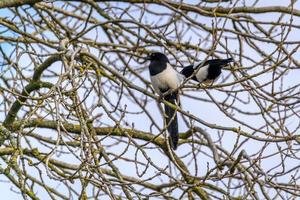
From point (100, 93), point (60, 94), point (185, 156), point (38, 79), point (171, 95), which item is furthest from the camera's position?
point (171, 95)

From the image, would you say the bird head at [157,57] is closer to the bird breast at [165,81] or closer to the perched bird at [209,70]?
the bird breast at [165,81]

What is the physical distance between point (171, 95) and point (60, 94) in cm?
218

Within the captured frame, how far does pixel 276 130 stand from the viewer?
466 cm

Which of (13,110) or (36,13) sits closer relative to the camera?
(13,110)

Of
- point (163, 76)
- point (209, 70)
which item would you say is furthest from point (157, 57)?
point (209, 70)

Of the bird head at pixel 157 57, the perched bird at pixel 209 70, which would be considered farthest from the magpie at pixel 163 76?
the perched bird at pixel 209 70

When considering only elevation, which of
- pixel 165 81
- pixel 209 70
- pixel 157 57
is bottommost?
pixel 165 81

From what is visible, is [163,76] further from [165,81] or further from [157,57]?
[157,57]

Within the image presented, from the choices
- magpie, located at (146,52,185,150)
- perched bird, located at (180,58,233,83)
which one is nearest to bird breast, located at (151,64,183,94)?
magpie, located at (146,52,185,150)

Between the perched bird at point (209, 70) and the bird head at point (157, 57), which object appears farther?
the bird head at point (157, 57)

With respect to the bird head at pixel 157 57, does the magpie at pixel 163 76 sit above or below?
below

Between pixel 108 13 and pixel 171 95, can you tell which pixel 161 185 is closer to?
pixel 171 95

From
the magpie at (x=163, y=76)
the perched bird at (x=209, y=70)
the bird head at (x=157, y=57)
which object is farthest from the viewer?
the bird head at (x=157, y=57)

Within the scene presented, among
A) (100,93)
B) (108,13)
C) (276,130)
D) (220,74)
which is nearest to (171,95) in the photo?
(220,74)
